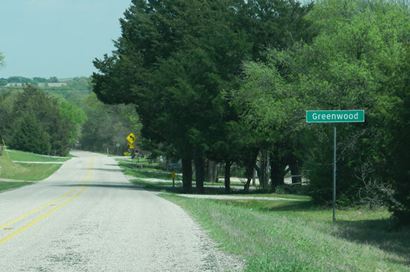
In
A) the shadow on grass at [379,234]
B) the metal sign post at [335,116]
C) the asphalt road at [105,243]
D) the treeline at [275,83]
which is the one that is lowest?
the shadow on grass at [379,234]

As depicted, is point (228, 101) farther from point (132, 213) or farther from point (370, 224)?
point (132, 213)

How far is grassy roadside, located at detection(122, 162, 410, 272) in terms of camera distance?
12.0m

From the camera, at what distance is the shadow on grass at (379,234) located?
865 inches

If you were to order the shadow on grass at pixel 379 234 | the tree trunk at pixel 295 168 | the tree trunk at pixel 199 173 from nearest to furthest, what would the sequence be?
the shadow on grass at pixel 379 234
the tree trunk at pixel 295 168
the tree trunk at pixel 199 173

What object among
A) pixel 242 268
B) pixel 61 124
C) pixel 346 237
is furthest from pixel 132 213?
pixel 61 124

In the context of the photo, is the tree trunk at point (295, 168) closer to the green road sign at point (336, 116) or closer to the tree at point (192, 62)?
the tree at point (192, 62)

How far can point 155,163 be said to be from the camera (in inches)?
5039

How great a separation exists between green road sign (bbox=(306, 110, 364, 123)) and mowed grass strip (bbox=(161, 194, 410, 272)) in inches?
138

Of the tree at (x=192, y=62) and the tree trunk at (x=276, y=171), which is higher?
the tree at (x=192, y=62)

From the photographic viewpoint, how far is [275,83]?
4466 cm

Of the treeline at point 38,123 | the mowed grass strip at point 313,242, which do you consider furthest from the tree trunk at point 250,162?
the treeline at point 38,123

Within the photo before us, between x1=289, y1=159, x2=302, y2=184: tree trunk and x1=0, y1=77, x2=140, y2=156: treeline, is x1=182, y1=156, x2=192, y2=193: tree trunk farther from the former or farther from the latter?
x1=0, y1=77, x2=140, y2=156: treeline

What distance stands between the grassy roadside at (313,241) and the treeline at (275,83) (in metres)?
1.39

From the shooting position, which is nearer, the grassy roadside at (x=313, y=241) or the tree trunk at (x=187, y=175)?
the grassy roadside at (x=313, y=241)
